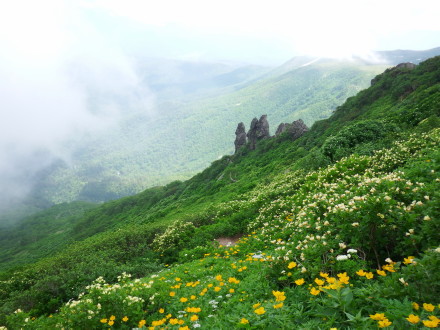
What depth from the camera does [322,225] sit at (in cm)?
535

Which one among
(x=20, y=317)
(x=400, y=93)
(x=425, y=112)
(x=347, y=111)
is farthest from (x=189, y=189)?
(x=20, y=317)

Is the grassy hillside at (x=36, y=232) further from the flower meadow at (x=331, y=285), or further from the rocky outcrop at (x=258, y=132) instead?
the flower meadow at (x=331, y=285)

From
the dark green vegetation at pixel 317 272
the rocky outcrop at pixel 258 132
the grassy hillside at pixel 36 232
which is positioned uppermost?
the dark green vegetation at pixel 317 272

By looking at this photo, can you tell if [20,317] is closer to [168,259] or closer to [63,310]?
[63,310]

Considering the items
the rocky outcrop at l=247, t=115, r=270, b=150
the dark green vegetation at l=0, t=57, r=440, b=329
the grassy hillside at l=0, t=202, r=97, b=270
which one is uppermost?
the dark green vegetation at l=0, t=57, r=440, b=329

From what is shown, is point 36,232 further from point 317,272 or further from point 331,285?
point 331,285

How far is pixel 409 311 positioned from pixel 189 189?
198 ft

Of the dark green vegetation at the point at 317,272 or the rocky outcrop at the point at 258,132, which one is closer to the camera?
the dark green vegetation at the point at 317,272

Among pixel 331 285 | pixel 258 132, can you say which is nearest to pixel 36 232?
pixel 258 132

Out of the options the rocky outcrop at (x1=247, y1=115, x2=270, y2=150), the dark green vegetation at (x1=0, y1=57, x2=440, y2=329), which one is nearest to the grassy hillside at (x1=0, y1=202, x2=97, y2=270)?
the rocky outcrop at (x1=247, y1=115, x2=270, y2=150)

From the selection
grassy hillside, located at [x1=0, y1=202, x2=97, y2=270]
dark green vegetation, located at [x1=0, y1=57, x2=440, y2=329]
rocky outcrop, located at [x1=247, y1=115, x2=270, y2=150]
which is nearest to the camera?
dark green vegetation, located at [x1=0, y1=57, x2=440, y2=329]

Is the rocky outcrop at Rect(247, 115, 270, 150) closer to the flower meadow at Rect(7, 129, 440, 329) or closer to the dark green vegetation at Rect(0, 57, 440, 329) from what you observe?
the dark green vegetation at Rect(0, 57, 440, 329)

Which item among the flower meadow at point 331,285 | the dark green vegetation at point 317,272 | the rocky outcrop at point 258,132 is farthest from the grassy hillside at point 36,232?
the flower meadow at point 331,285

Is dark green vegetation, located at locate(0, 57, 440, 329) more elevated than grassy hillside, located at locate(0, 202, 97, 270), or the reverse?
dark green vegetation, located at locate(0, 57, 440, 329)
